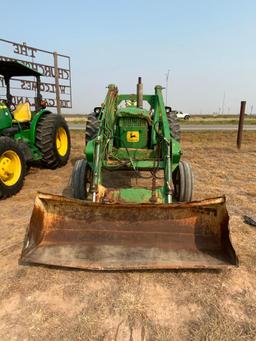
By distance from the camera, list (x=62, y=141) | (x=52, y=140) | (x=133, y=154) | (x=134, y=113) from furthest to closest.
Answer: (x=62, y=141) → (x=52, y=140) → (x=134, y=113) → (x=133, y=154)

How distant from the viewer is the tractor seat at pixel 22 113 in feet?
21.9

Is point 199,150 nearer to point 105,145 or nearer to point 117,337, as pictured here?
point 105,145

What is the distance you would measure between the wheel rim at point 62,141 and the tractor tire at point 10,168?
85.0 inches

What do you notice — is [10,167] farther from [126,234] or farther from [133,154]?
[126,234]

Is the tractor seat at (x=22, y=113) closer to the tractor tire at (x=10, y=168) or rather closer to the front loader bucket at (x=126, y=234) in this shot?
the tractor tire at (x=10, y=168)

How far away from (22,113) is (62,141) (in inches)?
57.4

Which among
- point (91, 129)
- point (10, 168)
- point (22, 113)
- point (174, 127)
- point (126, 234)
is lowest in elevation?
point (126, 234)

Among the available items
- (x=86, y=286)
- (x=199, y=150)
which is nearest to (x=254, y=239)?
(x=86, y=286)

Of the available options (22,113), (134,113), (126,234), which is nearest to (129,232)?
(126,234)

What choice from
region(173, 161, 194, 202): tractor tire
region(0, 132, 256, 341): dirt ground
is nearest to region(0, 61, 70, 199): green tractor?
region(0, 132, 256, 341): dirt ground

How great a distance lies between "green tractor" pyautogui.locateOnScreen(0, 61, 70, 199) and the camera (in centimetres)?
546

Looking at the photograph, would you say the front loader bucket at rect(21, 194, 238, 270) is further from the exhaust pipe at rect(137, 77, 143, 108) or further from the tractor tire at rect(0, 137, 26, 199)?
the exhaust pipe at rect(137, 77, 143, 108)

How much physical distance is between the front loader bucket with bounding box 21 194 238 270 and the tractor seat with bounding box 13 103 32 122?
3.67 metres

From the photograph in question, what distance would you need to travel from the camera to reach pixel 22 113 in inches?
265
